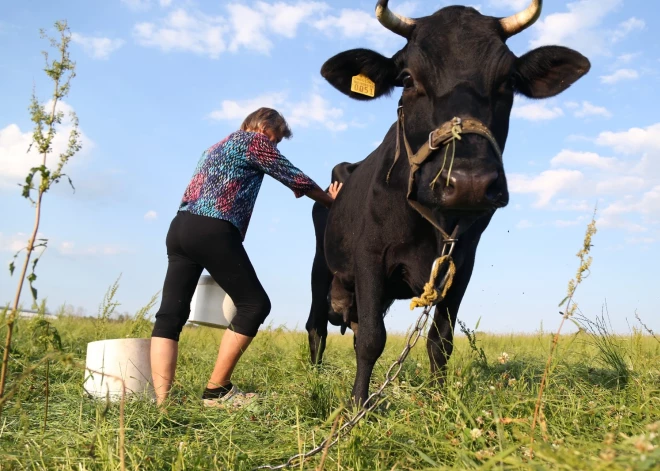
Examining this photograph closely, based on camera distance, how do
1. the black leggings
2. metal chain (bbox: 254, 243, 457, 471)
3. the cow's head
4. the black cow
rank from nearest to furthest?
metal chain (bbox: 254, 243, 457, 471), the cow's head, the black cow, the black leggings

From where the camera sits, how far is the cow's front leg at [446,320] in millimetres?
4602

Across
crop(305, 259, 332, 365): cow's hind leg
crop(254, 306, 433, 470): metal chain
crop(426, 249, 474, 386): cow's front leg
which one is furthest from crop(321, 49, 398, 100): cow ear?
crop(305, 259, 332, 365): cow's hind leg

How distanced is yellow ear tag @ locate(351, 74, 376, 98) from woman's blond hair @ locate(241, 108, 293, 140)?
35.4 inches

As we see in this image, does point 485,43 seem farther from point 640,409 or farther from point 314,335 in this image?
point 314,335

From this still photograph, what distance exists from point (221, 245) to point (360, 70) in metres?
1.61

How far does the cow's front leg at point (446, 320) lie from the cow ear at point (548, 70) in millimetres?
1289

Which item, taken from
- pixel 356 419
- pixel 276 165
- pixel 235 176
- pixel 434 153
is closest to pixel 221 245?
pixel 235 176

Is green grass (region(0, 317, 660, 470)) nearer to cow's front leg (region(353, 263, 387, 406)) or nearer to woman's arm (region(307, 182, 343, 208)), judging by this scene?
cow's front leg (region(353, 263, 387, 406))

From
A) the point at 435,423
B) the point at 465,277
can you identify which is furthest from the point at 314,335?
the point at 435,423

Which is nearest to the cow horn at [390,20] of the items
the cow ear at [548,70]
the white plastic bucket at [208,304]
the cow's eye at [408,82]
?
the cow's eye at [408,82]

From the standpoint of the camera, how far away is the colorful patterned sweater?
484cm

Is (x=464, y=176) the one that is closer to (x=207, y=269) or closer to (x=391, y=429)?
(x=391, y=429)

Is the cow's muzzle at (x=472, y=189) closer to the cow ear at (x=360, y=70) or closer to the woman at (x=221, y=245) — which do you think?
the cow ear at (x=360, y=70)

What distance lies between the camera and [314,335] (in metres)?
6.47
